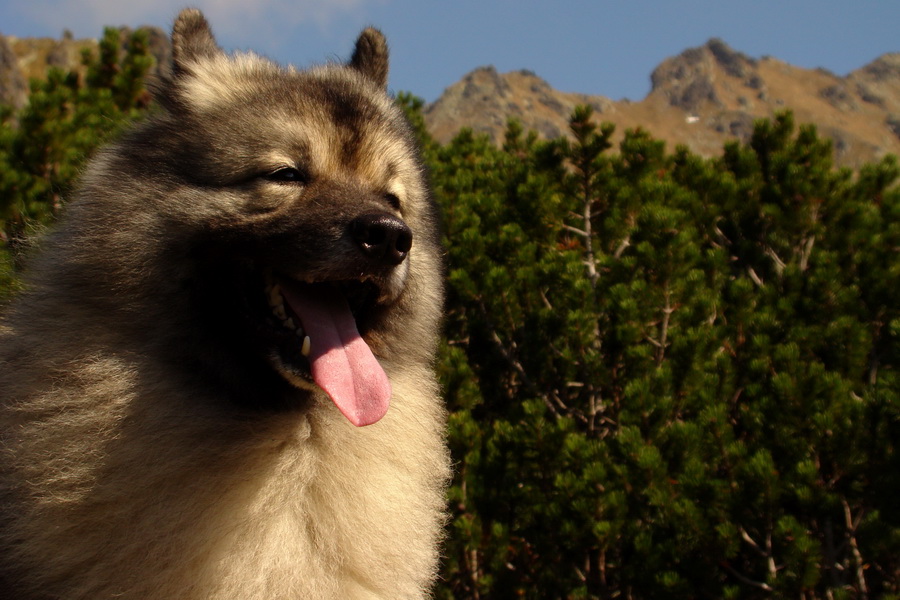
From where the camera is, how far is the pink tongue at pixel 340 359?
2.42 meters

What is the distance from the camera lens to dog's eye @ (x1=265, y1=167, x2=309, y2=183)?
8.43 ft

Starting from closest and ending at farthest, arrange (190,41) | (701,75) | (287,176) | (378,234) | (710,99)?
(378,234), (287,176), (190,41), (710,99), (701,75)

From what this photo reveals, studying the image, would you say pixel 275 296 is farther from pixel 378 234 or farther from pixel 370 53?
pixel 370 53

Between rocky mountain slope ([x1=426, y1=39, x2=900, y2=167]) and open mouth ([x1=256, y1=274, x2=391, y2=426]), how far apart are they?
5093 inches

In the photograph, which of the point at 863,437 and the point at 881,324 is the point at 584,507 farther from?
the point at 881,324

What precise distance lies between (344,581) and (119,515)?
2.54ft

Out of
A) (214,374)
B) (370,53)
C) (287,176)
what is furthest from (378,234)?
(370,53)

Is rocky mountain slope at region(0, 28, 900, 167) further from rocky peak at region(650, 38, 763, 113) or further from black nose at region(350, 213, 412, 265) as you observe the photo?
black nose at region(350, 213, 412, 265)

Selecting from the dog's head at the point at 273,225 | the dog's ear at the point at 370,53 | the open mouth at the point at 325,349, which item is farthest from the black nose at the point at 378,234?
the dog's ear at the point at 370,53

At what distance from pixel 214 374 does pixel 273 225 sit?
556 millimetres

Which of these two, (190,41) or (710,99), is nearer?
(190,41)

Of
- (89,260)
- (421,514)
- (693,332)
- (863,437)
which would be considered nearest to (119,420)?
(89,260)

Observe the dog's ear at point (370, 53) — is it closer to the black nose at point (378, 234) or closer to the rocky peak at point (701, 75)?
the black nose at point (378, 234)

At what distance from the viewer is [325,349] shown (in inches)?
97.0
